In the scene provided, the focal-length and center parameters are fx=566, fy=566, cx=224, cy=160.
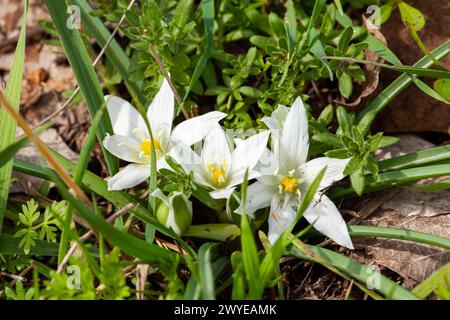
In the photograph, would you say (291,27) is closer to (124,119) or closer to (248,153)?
(248,153)

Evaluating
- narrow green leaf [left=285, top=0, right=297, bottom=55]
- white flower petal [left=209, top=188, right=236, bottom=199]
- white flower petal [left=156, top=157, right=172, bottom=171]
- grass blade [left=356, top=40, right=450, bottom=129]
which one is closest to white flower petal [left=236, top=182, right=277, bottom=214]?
white flower petal [left=209, top=188, right=236, bottom=199]

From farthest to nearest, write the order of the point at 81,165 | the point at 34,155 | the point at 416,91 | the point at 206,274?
the point at 34,155 → the point at 416,91 → the point at 81,165 → the point at 206,274

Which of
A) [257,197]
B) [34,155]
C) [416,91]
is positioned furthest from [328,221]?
[34,155]

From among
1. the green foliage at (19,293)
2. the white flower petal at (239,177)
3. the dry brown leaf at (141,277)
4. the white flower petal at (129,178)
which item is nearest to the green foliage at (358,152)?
the white flower petal at (239,177)

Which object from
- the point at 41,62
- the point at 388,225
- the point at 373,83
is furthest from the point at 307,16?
the point at 41,62

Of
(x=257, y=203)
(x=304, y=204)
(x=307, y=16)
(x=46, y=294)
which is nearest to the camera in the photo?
(x=46, y=294)

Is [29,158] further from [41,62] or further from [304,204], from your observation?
[304,204]
